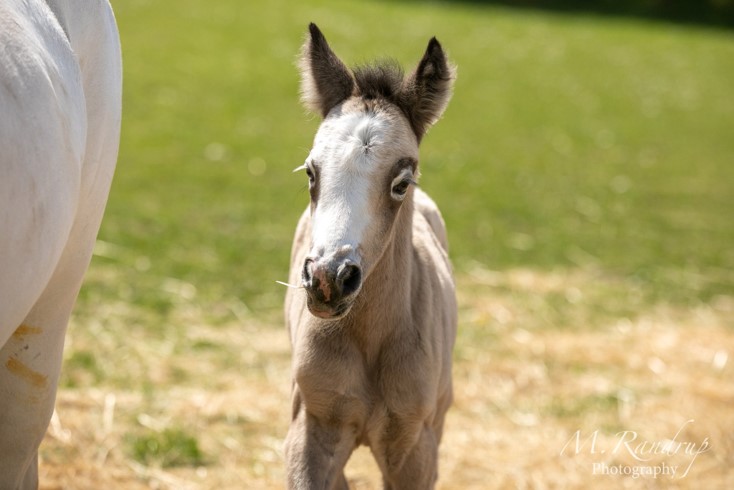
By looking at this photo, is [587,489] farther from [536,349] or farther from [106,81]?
[106,81]

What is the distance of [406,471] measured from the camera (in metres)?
3.60

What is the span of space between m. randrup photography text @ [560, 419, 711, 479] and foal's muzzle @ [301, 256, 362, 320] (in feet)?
8.51

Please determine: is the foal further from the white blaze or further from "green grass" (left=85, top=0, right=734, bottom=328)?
"green grass" (left=85, top=0, right=734, bottom=328)

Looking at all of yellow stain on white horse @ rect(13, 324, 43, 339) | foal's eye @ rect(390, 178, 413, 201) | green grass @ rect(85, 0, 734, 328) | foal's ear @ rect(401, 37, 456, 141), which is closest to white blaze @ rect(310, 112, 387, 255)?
foal's eye @ rect(390, 178, 413, 201)

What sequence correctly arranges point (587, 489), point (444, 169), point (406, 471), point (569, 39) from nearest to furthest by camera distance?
point (406, 471) → point (587, 489) → point (444, 169) → point (569, 39)

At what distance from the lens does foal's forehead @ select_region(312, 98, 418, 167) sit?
3160 millimetres

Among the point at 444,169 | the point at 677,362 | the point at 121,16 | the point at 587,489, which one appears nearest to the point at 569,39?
the point at 121,16

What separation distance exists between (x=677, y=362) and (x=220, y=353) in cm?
302

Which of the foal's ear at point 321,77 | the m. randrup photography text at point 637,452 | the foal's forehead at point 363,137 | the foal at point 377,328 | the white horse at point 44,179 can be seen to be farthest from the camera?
the m. randrup photography text at point 637,452

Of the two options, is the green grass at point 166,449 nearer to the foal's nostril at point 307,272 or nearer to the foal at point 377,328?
the foal at point 377,328

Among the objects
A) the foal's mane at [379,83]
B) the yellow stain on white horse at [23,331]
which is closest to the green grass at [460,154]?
the foal's mane at [379,83]

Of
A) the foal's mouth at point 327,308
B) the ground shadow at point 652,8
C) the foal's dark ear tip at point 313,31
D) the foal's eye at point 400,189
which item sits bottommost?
the foal's mouth at point 327,308

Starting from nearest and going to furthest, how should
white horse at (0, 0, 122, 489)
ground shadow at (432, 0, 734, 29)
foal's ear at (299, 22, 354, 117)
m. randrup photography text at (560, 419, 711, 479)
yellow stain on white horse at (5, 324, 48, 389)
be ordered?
white horse at (0, 0, 122, 489) < yellow stain on white horse at (5, 324, 48, 389) < foal's ear at (299, 22, 354, 117) < m. randrup photography text at (560, 419, 711, 479) < ground shadow at (432, 0, 734, 29)

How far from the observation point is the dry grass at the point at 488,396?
4922mm
